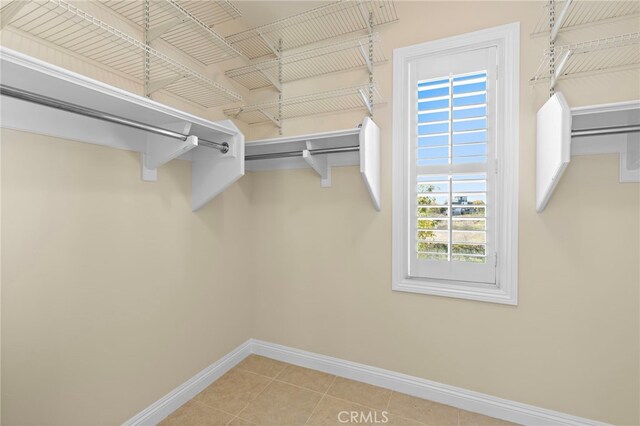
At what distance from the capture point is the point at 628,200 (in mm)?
1430

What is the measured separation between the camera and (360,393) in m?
1.89

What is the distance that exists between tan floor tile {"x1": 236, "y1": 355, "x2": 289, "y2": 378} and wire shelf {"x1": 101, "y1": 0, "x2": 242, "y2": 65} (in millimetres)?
2124

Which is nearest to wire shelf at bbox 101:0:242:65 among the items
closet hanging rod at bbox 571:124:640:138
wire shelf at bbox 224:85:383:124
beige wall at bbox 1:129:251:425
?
wire shelf at bbox 224:85:383:124

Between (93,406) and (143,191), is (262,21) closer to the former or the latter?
(143,191)

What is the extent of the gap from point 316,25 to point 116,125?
138 cm

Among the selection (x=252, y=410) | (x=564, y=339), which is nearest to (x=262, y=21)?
(x=252, y=410)

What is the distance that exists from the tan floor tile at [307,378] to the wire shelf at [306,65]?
2077mm

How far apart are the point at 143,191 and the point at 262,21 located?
1.49 meters

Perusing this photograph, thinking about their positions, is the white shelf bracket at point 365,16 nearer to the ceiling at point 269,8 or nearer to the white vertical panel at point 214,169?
the ceiling at point 269,8

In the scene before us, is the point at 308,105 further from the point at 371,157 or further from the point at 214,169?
the point at 214,169

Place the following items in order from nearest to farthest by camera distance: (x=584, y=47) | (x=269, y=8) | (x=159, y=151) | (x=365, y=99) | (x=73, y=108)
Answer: (x=73, y=108) < (x=584, y=47) < (x=159, y=151) < (x=365, y=99) < (x=269, y=8)

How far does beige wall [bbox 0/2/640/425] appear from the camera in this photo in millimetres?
1198

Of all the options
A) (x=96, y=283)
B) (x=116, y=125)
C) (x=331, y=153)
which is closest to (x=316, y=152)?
(x=331, y=153)

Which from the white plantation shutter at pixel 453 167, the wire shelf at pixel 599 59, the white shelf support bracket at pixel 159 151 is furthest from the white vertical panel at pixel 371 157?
the white shelf support bracket at pixel 159 151
